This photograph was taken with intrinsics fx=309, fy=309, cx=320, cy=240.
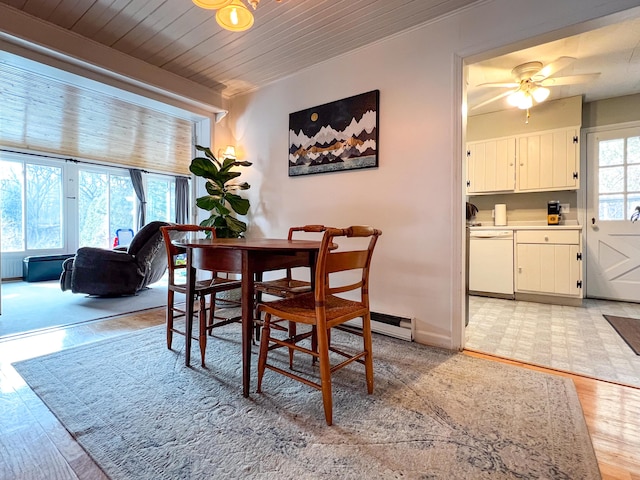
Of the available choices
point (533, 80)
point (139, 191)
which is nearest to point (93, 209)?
point (139, 191)

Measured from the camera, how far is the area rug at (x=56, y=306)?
289 centimetres

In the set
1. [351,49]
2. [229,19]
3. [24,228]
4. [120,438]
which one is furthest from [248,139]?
[24,228]

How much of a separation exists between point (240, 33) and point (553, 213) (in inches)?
162

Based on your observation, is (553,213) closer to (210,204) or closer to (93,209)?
(210,204)

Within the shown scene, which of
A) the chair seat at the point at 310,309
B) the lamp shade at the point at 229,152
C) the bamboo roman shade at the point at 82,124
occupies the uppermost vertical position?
the bamboo roman shade at the point at 82,124

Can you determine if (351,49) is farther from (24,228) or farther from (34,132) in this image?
(24,228)

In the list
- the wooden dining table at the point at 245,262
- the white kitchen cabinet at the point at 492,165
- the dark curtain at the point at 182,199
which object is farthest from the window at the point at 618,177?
the dark curtain at the point at 182,199

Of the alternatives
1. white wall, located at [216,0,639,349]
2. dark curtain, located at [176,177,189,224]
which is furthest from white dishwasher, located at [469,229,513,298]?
dark curtain, located at [176,177,189,224]

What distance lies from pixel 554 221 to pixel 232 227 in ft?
13.0

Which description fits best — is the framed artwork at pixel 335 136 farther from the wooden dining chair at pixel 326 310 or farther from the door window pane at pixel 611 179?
the door window pane at pixel 611 179

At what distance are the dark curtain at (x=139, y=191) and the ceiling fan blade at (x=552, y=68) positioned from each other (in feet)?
24.2

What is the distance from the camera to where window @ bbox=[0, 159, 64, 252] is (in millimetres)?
5402

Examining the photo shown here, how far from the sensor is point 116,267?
3.85 meters

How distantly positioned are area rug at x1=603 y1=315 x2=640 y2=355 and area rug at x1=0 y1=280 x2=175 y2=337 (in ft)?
14.7
